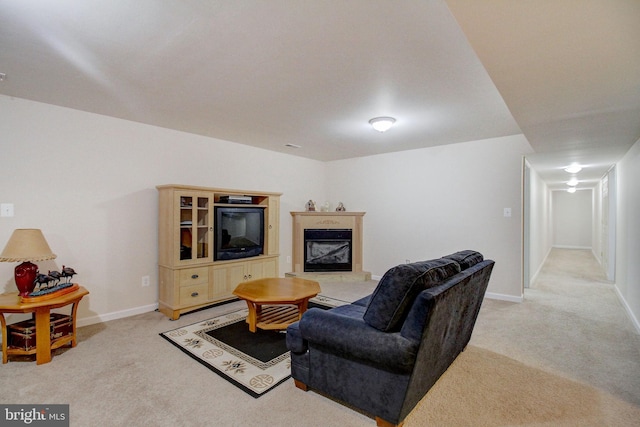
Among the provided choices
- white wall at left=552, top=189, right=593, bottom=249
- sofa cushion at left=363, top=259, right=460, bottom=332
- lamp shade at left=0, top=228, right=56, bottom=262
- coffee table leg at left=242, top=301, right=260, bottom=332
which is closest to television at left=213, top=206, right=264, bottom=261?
coffee table leg at left=242, top=301, right=260, bottom=332

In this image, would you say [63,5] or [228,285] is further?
[228,285]

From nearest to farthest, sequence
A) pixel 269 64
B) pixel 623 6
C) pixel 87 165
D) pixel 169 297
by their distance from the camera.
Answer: pixel 623 6, pixel 269 64, pixel 87 165, pixel 169 297

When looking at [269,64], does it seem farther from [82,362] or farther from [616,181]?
[616,181]

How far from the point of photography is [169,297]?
11.7 feet

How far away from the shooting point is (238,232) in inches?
168

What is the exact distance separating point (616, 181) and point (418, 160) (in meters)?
3.25

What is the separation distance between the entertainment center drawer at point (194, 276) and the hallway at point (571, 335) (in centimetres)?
297

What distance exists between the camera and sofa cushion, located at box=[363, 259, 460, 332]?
1.71 meters

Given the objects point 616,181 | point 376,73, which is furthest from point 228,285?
point 616,181

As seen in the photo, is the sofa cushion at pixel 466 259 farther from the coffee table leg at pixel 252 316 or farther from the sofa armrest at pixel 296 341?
the coffee table leg at pixel 252 316

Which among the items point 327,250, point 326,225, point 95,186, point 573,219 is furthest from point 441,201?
point 573,219

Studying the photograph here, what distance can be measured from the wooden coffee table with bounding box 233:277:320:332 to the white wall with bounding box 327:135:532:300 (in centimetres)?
234

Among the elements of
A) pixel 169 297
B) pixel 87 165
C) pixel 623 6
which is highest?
pixel 623 6

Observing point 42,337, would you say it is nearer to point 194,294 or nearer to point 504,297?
point 194,294
